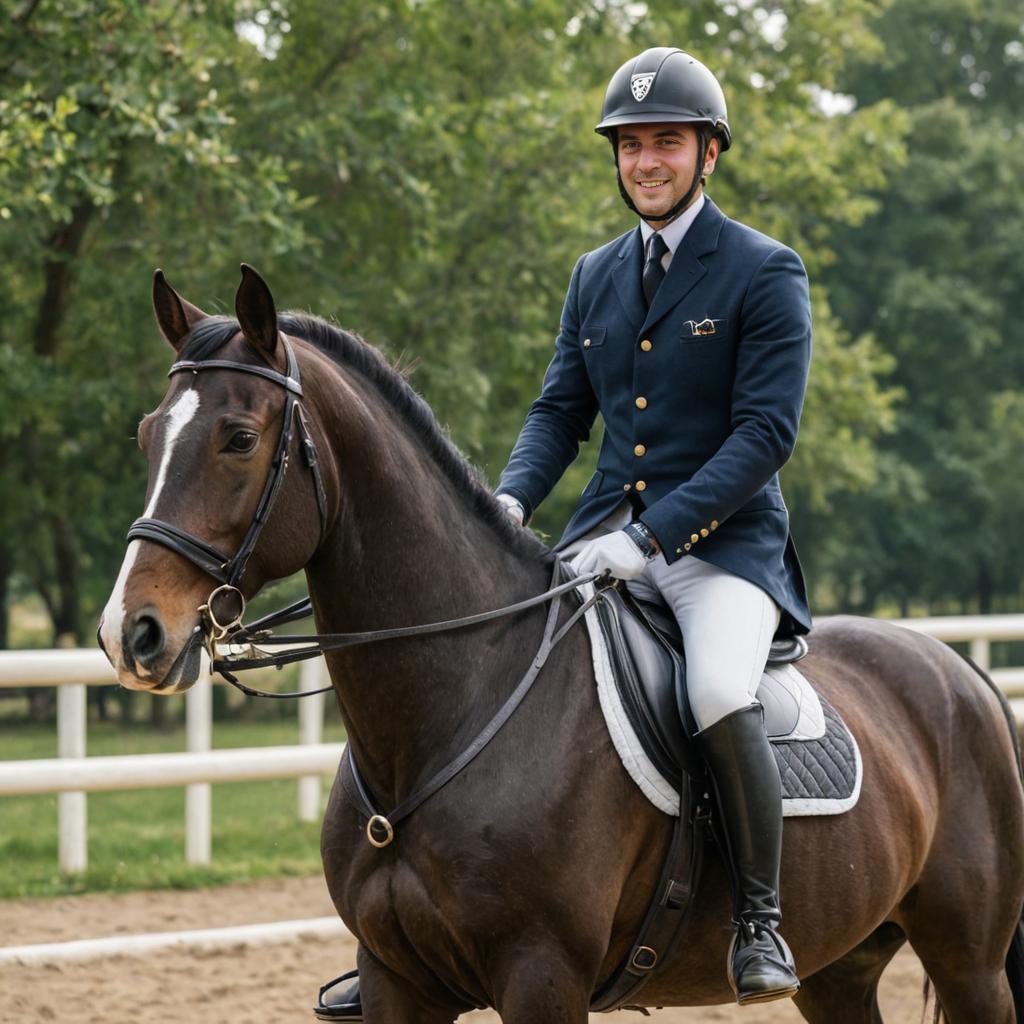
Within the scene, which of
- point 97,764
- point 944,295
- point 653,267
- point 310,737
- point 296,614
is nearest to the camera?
point 296,614

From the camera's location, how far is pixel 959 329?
2733 centimetres

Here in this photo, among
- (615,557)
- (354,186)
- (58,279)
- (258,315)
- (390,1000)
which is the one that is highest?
(354,186)

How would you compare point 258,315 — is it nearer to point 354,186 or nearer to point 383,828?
point 383,828

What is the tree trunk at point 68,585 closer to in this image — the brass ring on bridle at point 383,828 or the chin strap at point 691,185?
the chin strap at point 691,185

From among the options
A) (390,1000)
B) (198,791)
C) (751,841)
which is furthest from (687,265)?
(198,791)

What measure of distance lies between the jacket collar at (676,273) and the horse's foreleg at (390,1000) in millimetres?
1751

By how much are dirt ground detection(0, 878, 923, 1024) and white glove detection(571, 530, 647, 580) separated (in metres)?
3.21

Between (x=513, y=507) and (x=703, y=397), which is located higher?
(x=703, y=397)

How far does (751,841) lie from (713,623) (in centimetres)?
54

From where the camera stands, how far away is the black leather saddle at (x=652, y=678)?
3.65 m

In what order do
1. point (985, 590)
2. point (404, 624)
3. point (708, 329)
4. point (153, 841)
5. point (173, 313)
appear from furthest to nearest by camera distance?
point (985, 590) < point (153, 841) < point (708, 329) < point (404, 624) < point (173, 313)

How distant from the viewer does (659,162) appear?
154 inches

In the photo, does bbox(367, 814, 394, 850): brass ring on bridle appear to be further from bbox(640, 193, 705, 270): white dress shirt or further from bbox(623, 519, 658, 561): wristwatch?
bbox(640, 193, 705, 270): white dress shirt

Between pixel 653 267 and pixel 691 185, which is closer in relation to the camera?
pixel 691 185
